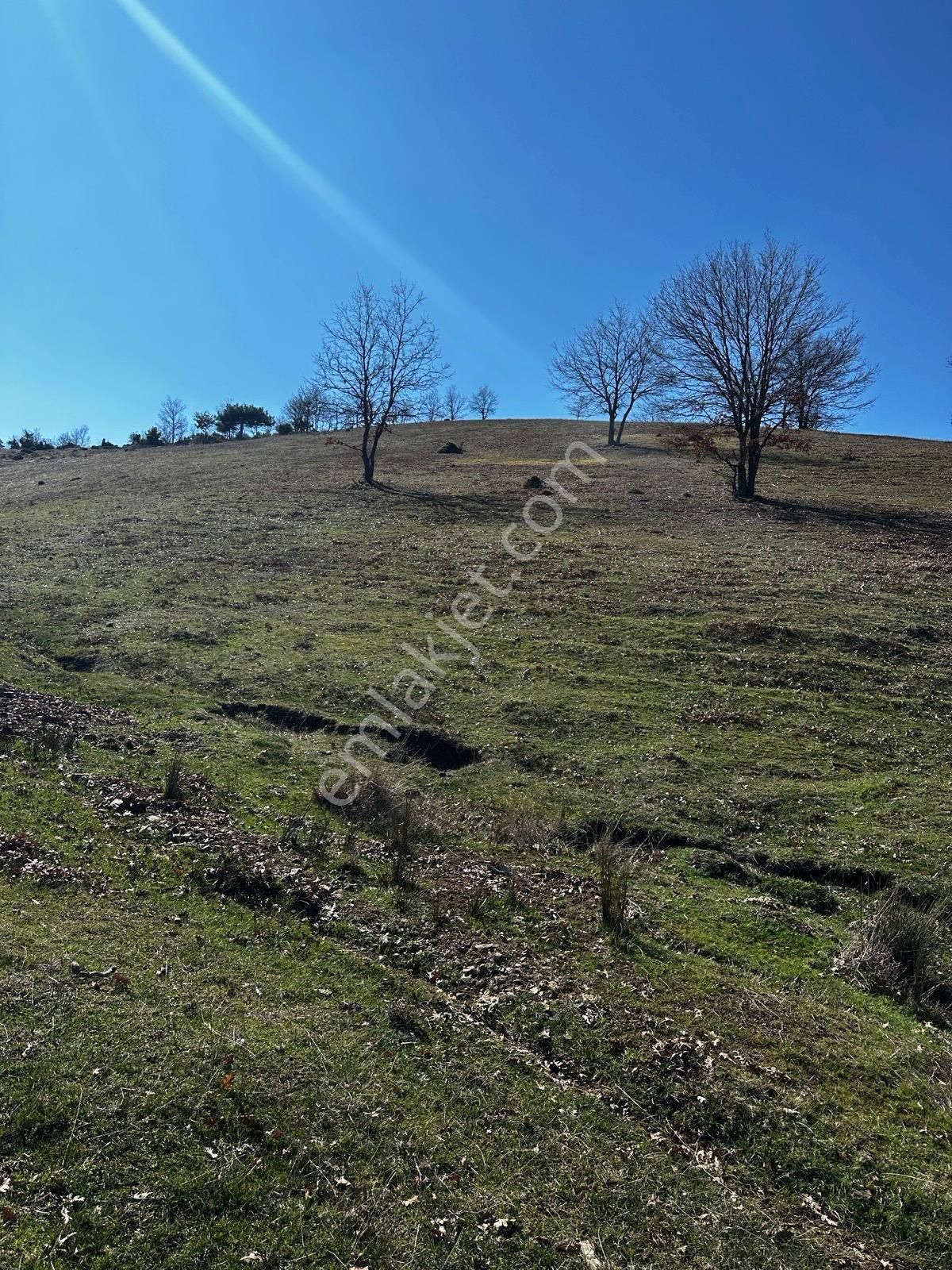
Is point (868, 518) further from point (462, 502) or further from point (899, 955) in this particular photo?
point (899, 955)

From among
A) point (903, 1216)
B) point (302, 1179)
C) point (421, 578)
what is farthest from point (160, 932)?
point (421, 578)

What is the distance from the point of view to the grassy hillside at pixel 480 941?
5102 mm

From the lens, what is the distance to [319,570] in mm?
28094

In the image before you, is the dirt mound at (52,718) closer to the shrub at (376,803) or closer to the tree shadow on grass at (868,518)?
the shrub at (376,803)

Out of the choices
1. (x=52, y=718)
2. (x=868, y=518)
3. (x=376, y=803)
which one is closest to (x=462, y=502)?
(x=868, y=518)

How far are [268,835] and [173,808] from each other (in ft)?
5.09

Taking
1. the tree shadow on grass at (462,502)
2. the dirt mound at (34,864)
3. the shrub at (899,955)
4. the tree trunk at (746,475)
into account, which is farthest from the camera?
the tree trunk at (746,475)

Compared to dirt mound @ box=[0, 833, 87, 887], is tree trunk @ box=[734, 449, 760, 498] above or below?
above

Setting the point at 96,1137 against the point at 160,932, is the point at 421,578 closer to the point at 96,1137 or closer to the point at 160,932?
the point at 160,932

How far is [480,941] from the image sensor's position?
27.5 feet

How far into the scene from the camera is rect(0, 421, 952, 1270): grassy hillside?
510cm

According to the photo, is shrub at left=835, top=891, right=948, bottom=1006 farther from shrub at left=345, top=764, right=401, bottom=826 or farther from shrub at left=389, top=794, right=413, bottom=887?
shrub at left=345, top=764, right=401, bottom=826

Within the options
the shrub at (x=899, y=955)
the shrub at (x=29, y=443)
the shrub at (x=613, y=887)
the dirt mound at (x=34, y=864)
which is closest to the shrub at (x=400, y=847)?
the shrub at (x=613, y=887)

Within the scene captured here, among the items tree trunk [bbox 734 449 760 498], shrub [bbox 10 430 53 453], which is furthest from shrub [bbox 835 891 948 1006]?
shrub [bbox 10 430 53 453]
